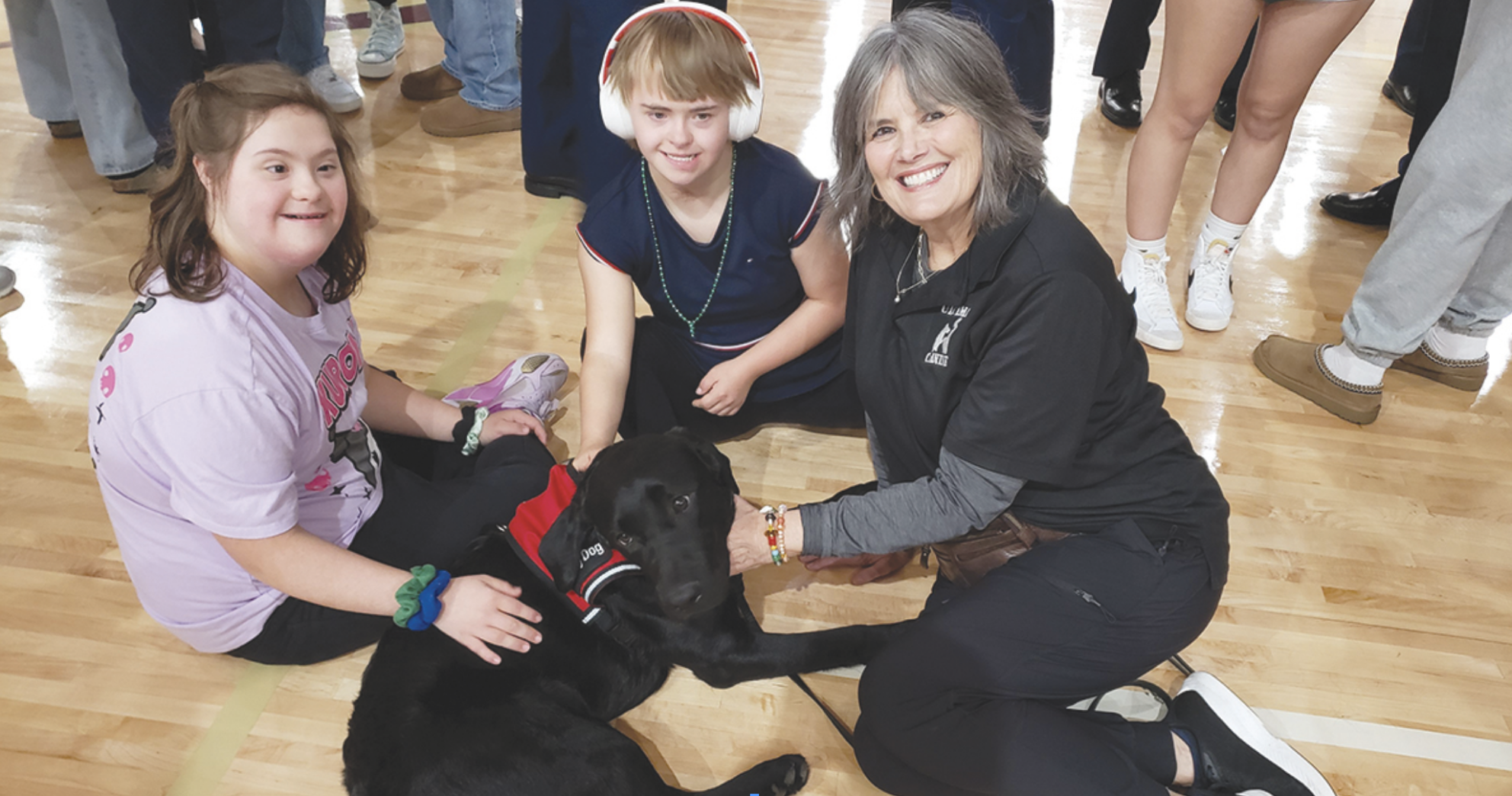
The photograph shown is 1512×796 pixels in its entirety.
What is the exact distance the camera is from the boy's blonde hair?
1.64 meters

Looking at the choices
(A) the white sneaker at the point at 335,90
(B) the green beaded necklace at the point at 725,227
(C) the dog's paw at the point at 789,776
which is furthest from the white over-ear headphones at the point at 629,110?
(A) the white sneaker at the point at 335,90

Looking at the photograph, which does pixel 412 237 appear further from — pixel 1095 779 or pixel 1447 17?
pixel 1447 17

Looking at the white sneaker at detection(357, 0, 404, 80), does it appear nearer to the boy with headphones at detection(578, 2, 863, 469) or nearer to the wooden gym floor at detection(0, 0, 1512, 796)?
the wooden gym floor at detection(0, 0, 1512, 796)

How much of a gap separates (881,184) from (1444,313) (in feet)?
6.12

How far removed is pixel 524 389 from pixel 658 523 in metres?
0.86

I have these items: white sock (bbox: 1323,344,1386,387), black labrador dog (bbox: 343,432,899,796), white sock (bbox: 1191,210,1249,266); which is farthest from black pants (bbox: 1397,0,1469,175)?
black labrador dog (bbox: 343,432,899,796)

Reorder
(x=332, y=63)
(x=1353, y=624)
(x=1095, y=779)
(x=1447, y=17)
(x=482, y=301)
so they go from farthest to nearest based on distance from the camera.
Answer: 1. (x=332, y=63)
2. (x=1447, y=17)
3. (x=482, y=301)
4. (x=1353, y=624)
5. (x=1095, y=779)

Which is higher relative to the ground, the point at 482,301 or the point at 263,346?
the point at 263,346

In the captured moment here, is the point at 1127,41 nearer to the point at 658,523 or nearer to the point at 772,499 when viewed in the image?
the point at 772,499

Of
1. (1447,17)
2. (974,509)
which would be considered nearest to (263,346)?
(974,509)

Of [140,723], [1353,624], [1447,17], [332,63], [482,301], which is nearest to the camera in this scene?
[140,723]

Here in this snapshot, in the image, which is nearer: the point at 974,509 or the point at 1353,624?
the point at 974,509

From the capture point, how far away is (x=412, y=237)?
298 centimetres

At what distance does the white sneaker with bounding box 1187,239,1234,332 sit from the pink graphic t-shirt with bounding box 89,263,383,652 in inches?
86.2
